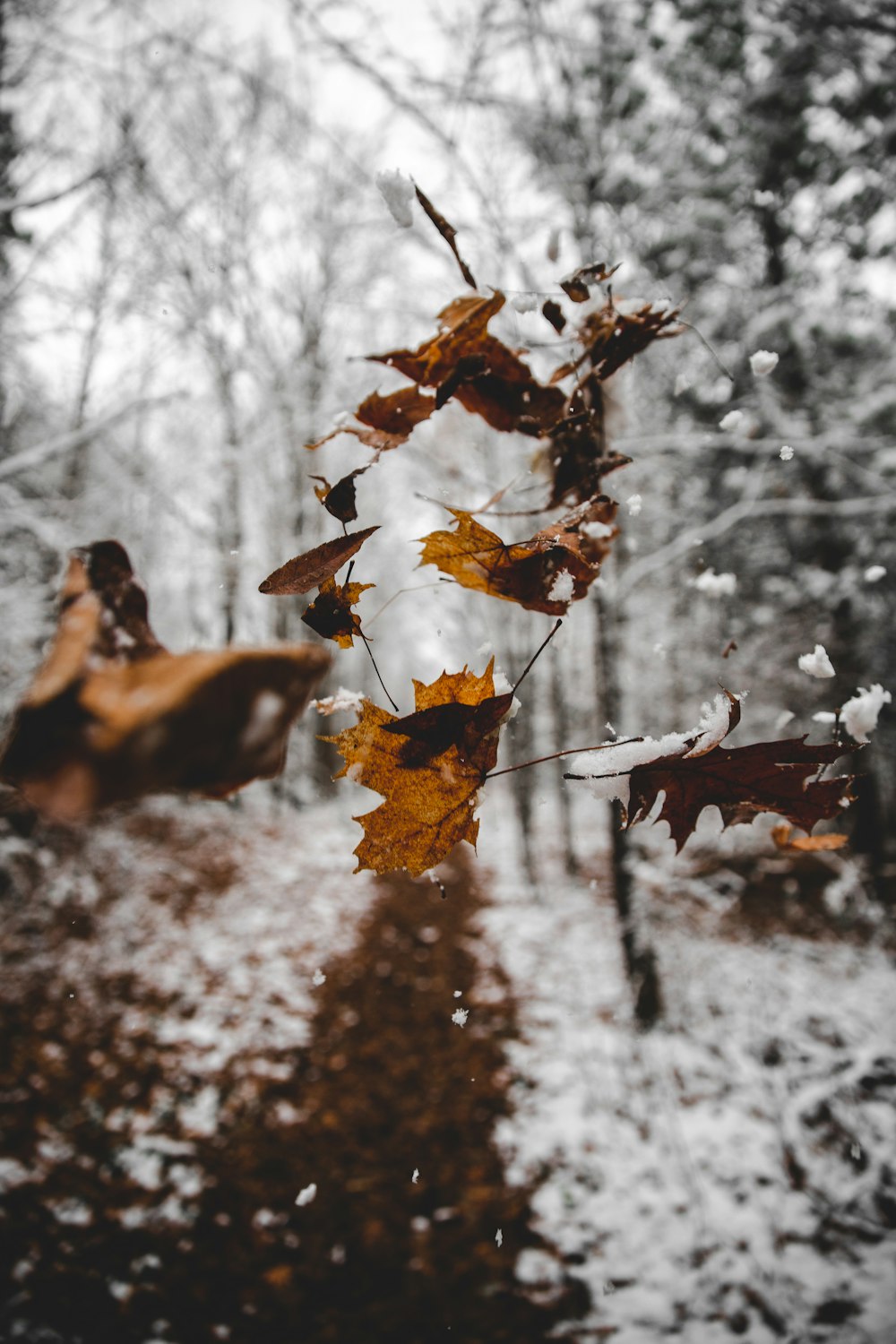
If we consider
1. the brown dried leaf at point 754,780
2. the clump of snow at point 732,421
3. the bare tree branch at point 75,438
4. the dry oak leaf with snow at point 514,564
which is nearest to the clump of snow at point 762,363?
the clump of snow at point 732,421

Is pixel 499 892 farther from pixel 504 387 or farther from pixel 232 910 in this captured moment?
pixel 504 387

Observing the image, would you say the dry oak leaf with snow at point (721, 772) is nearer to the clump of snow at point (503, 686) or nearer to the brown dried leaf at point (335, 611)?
the clump of snow at point (503, 686)

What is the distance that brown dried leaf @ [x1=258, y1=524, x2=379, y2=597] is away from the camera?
2.22 feet

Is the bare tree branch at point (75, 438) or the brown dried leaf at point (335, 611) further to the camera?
the bare tree branch at point (75, 438)

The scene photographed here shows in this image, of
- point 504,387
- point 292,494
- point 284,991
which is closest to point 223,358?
point 292,494

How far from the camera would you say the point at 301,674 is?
1.46ft

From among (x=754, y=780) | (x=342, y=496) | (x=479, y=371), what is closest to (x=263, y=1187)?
(x=754, y=780)

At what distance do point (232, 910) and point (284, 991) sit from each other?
1.80 metres

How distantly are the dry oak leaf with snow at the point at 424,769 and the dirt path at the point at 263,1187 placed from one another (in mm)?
2731

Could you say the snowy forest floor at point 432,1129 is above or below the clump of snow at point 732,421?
below

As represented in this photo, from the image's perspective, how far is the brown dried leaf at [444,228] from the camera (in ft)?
2.56

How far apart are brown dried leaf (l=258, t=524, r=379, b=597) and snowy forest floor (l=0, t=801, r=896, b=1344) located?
900 millimetres

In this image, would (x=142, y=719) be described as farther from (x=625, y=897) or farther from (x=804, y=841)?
(x=625, y=897)

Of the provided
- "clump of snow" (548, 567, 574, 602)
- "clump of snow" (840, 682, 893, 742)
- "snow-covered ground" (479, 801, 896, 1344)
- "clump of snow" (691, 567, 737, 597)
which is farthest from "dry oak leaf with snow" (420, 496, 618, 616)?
"snow-covered ground" (479, 801, 896, 1344)
